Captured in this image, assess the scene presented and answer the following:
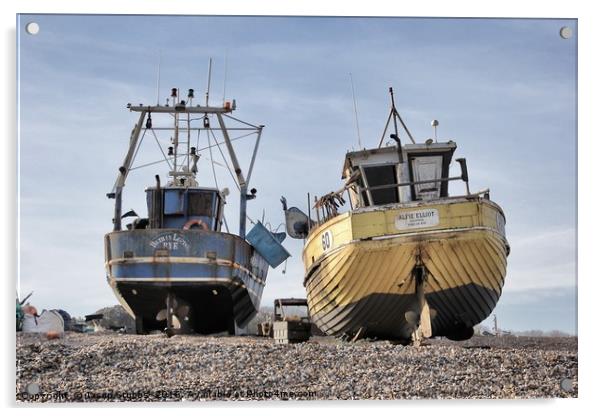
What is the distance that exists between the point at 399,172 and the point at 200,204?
564 cm

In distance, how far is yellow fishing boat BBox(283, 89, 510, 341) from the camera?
13625 mm

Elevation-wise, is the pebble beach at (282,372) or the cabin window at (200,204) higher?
the cabin window at (200,204)

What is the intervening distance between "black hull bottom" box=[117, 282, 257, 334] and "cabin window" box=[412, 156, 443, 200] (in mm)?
4545

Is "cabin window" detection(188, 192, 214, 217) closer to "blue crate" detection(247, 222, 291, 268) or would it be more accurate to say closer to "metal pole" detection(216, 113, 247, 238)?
"blue crate" detection(247, 222, 291, 268)

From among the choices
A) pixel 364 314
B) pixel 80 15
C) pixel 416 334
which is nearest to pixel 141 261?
pixel 364 314

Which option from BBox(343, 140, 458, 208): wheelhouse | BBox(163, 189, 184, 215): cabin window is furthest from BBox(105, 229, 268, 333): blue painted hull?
BBox(343, 140, 458, 208): wheelhouse

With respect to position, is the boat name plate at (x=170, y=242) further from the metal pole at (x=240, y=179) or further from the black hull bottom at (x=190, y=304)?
the metal pole at (x=240, y=179)

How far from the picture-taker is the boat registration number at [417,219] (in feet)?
44.4

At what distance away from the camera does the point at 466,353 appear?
38.2ft

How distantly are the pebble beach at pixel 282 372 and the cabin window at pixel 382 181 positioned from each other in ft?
12.0

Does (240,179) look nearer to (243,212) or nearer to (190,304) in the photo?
(243,212)

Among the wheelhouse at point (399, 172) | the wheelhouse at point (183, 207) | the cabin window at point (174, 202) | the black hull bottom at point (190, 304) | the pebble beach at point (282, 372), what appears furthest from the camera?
the cabin window at point (174, 202)

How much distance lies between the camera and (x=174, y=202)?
19.3 meters

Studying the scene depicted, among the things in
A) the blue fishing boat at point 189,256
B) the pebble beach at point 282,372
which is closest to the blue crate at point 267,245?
the blue fishing boat at point 189,256
